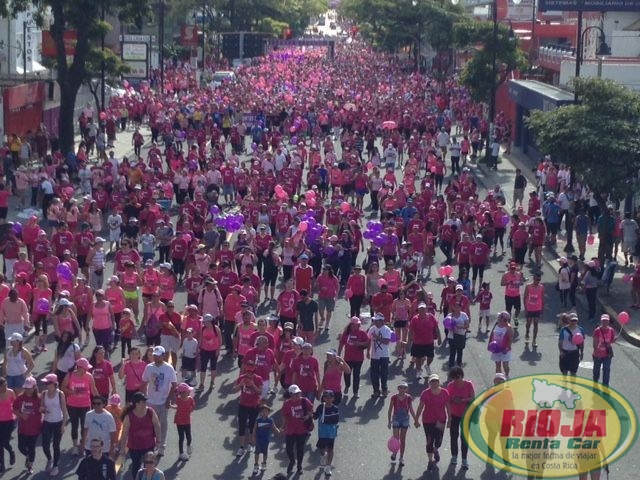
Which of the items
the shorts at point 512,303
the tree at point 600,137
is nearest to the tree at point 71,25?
the tree at point 600,137

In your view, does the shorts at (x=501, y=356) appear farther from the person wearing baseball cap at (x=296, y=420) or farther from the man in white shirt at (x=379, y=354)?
the person wearing baseball cap at (x=296, y=420)

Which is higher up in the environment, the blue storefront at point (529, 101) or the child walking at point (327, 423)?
the blue storefront at point (529, 101)

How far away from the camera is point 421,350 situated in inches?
716

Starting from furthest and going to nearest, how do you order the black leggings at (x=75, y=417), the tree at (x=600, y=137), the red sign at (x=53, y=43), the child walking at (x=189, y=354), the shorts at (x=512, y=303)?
the red sign at (x=53, y=43), the tree at (x=600, y=137), the shorts at (x=512, y=303), the child walking at (x=189, y=354), the black leggings at (x=75, y=417)

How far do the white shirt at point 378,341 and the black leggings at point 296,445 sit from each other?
2.86 meters

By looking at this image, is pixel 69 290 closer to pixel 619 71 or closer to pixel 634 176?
pixel 634 176

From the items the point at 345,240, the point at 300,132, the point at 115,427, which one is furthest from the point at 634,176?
the point at 300,132

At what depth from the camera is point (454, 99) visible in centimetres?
6294

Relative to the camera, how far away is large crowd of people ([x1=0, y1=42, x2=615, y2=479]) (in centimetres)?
1468

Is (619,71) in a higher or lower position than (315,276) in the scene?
higher

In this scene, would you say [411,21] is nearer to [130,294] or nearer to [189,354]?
[130,294]

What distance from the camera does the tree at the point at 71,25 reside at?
40344 mm

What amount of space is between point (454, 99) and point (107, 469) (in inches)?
2039

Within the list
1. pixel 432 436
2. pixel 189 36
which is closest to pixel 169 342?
pixel 432 436
